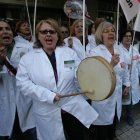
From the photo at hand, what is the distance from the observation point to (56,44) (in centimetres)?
305

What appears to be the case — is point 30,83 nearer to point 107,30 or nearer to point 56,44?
point 56,44

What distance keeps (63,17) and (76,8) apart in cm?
398

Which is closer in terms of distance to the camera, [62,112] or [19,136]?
[62,112]

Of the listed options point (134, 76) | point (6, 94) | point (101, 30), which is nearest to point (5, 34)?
point (6, 94)

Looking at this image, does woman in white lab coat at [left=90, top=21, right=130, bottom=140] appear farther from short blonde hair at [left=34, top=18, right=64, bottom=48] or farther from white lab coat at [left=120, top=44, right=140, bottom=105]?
white lab coat at [left=120, top=44, right=140, bottom=105]

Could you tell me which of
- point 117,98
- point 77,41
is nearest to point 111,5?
point 77,41

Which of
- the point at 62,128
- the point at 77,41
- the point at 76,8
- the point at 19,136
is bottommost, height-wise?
the point at 19,136

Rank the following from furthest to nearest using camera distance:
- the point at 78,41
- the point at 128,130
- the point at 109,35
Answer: the point at 128,130
the point at 78,41
the point at 109,35

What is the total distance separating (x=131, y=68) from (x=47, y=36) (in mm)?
2231

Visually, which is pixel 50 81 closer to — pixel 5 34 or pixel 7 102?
pixel 7 102

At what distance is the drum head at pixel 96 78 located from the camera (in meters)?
2.62

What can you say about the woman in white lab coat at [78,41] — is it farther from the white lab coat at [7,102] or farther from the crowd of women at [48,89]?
the white lab coat at [7,102]

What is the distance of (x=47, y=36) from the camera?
2.90m

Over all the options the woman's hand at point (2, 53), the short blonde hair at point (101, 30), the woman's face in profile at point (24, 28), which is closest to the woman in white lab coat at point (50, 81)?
the woman's hand at point (2, 53)
